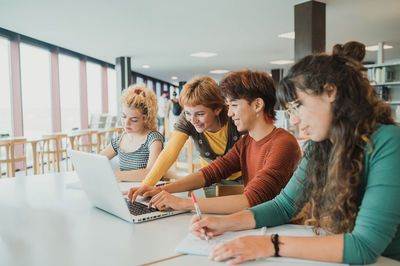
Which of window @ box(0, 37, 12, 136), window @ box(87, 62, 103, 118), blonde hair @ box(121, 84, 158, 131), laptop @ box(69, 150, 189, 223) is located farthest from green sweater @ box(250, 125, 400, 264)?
window @ box(87, 62, 103, 118)

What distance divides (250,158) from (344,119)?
26.9 inches

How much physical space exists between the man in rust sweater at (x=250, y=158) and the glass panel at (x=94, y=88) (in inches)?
314

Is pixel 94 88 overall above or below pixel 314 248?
above

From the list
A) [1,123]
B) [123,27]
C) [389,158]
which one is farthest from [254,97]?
[1,123]

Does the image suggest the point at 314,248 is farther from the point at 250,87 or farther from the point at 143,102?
the point at 143,102

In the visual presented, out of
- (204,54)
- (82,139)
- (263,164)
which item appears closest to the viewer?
(263,164)

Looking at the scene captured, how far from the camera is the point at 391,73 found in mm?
6965

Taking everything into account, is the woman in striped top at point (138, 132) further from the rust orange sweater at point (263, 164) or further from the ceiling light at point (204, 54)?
the ceiling light at point (204, 54)

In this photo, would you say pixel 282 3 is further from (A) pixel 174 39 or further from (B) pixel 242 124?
(B) pixel 242 124

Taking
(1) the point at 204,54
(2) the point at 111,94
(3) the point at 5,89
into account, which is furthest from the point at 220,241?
(2) the point at 111,94

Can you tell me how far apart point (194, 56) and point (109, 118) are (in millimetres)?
2990

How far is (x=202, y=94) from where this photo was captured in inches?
68.3

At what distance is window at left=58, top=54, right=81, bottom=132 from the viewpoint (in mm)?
7832

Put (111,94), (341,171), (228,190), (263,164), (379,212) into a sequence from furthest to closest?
(111,94), (228,190), (263,164), (341,171), (379,212)
